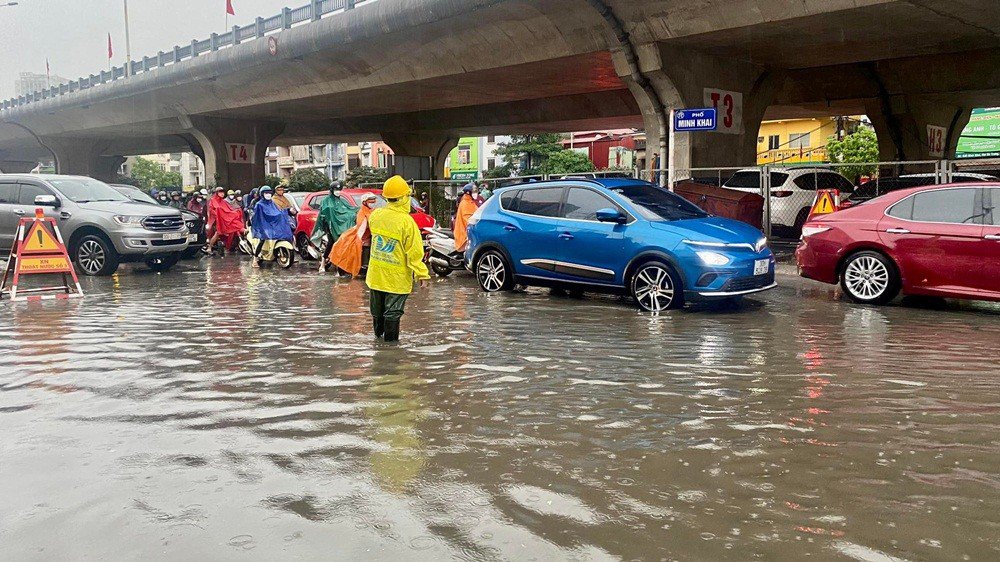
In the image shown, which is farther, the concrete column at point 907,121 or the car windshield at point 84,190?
the concrete column at point 907,121

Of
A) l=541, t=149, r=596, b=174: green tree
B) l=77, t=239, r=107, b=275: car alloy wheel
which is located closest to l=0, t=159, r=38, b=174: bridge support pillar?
l=541, t=149, r=596, b=174: green tree

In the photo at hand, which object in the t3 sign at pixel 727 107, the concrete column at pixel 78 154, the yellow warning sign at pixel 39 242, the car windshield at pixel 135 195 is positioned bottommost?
the yellow warning sign at pixel 39 242

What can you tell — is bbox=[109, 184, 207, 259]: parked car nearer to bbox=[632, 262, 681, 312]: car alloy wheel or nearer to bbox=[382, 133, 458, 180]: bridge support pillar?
bbox=[632, 262, 681, 312]: car alloy wheel

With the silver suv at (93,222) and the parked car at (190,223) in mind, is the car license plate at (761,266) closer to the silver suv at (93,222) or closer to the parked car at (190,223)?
the silver suv at (93,222)

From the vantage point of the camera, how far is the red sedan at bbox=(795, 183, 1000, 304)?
9461 mm

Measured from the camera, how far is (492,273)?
1229 cm

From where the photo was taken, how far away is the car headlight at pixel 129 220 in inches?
595

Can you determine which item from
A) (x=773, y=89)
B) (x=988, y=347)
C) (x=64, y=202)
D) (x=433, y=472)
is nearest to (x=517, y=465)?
(x=433, y=472)

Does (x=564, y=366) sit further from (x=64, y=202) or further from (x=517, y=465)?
(x=64, y=202)

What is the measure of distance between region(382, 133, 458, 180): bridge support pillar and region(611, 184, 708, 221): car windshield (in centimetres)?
3089

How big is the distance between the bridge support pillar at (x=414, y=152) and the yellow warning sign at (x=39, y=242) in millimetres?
29296

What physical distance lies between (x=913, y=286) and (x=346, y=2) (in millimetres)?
18733

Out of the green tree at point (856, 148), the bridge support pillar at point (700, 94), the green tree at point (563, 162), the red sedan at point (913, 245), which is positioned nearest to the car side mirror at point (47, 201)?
the red sedan at point (913, 245)

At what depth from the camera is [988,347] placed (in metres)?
7.59
